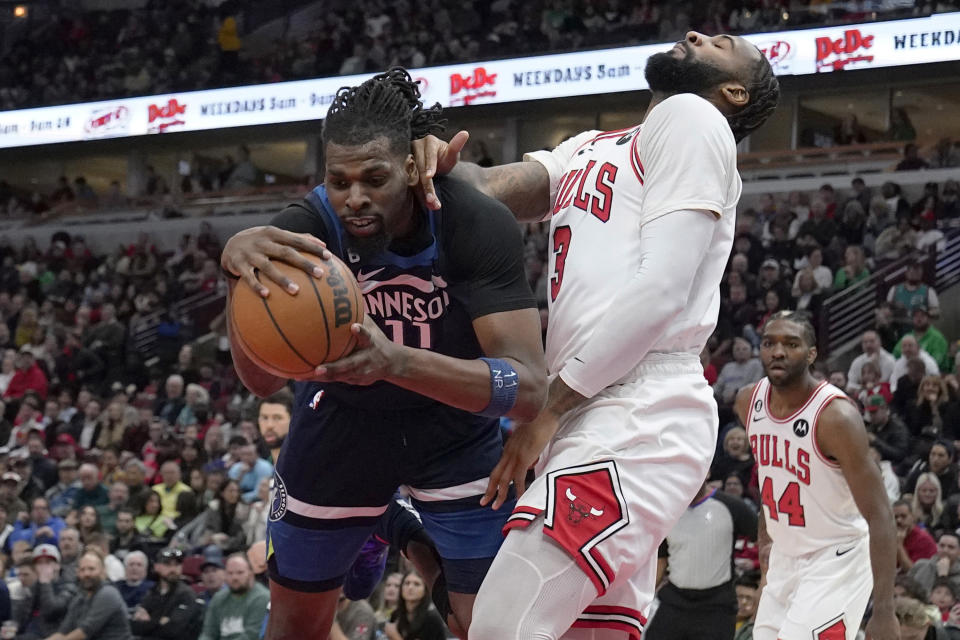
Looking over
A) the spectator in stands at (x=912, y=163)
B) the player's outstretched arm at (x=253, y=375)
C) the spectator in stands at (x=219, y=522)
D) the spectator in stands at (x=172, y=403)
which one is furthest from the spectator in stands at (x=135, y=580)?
the spectator in stands at (x=912, y=163)

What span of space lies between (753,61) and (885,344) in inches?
368

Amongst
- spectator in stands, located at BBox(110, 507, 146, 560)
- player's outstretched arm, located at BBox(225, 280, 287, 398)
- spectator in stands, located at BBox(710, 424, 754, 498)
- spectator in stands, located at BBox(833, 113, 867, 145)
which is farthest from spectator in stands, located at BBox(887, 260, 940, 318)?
player's outstretched arm, located at BBox(225, 280, 287, 398)

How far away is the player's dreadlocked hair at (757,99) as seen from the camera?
3.64m

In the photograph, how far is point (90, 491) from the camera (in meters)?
12.6

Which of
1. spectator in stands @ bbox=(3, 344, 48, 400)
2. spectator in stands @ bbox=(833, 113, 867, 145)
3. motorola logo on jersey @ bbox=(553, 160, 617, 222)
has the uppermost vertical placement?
spectator in stands @ bbox=(833, 113, 867, 145)

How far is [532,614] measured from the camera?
3121 millimetres

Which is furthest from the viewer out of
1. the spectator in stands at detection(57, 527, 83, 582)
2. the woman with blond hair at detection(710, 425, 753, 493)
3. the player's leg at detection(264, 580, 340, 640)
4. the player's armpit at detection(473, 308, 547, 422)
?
the spectator in stands at detection(57, 527, 83, 582)

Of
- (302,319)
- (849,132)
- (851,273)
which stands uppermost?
(849,132)

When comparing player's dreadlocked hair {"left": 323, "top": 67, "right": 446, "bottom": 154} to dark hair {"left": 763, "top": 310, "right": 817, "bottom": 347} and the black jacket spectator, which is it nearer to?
dark hair {"left": 763, "top": 310, "right": 817, "bottom": 347}

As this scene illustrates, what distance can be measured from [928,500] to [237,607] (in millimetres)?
5009

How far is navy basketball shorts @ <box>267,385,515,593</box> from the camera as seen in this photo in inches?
151

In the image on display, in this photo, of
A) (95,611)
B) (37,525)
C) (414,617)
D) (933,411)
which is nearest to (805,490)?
(414,617)

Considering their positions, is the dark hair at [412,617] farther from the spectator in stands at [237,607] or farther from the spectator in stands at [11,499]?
the spectator in stands at [11,499]

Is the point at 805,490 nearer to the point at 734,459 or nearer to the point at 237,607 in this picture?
the point at 734,459
